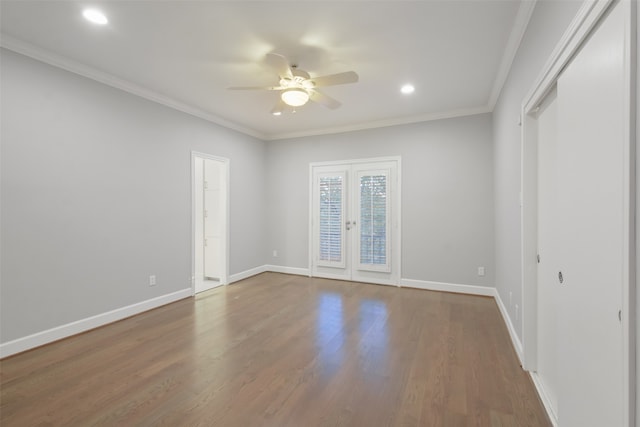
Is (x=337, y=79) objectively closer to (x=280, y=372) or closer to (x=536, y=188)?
(x=536, y=188)

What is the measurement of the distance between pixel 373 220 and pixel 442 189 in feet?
3.90

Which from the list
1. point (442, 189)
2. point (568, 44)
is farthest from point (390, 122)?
point (568, 44)

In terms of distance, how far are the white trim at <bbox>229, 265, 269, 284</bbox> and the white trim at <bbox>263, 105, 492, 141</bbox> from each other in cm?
259

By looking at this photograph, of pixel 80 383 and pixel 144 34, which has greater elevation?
pixel 144 34

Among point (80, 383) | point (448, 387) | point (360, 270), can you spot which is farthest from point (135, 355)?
point (360, 270)

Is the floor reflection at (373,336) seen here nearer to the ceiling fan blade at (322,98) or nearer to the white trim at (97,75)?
the ceiling fan blade at (322,98)

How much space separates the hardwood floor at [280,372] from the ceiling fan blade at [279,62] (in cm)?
250

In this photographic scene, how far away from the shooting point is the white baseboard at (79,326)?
261cm

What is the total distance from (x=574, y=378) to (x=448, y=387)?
90 centimetres

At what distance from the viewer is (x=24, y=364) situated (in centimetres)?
246

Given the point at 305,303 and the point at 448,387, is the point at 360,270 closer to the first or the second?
the point at 305,303

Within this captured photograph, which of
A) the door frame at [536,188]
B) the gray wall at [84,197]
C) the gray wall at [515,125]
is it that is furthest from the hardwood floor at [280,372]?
the gray wall at [515,125]

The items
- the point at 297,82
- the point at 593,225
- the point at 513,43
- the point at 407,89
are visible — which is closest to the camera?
the point at 593,225

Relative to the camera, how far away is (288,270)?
5.83 meters
